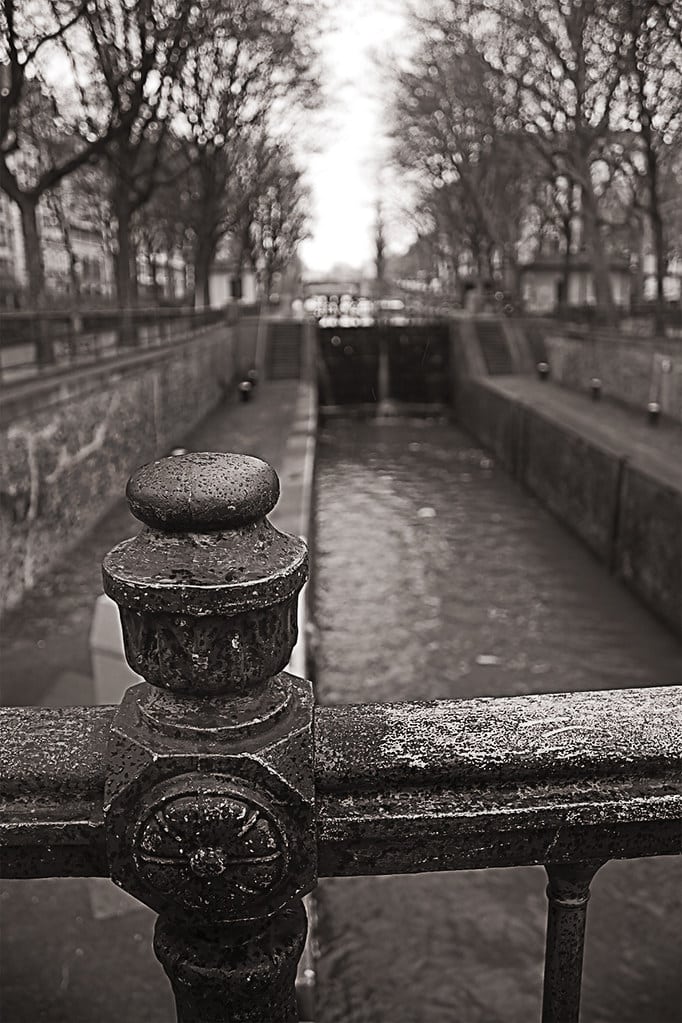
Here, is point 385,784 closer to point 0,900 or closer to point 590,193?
point 0,900

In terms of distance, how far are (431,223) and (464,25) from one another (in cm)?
3477

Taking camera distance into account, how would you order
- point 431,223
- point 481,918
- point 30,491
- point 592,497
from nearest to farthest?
point 481,918, point 30,491, point 592,497, point 431,223

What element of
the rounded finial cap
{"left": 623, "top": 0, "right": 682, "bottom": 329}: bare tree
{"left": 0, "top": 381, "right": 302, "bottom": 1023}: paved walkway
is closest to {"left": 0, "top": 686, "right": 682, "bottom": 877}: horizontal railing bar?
the rounded finial cap

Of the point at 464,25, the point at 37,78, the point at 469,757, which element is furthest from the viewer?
the point at 464,25

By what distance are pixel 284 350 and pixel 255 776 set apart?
31.0 m

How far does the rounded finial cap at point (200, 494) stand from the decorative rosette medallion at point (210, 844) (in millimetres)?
334

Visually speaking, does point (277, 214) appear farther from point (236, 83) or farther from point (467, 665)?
point (467, 665)

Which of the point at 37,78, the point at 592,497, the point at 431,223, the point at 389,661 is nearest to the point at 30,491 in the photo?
the point at 389,661

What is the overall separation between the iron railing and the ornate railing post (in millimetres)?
10129

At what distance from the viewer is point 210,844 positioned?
1201mm

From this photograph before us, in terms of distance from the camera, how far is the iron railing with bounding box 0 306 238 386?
1154cm

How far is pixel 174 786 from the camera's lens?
1195mm

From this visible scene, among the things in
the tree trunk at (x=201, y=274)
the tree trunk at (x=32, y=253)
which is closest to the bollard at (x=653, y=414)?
the tree trunk at (x=32, y=253)

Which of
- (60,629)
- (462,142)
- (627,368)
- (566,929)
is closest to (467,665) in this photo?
(60,629)
